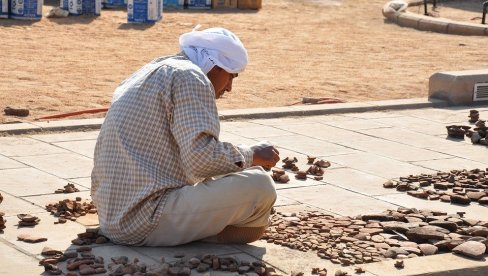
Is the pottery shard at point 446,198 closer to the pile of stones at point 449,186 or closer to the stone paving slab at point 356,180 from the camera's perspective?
the pile of stones at point 449,186

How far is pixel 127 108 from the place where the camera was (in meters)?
5.68

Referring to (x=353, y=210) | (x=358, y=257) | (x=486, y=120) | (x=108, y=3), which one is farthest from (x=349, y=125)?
(x=108, y=3)

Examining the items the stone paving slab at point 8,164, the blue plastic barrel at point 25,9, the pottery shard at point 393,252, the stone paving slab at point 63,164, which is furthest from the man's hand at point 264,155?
the blue plastic barrel at point 25,9

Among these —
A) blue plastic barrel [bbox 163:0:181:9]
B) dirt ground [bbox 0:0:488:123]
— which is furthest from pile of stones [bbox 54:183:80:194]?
blue plastic barrel [bbox 163:0:181:9]

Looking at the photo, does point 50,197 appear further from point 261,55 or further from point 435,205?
point 261,55

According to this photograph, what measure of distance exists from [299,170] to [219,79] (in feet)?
7.42

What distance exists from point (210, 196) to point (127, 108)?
593mm

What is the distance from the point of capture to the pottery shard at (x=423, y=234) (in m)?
6.24

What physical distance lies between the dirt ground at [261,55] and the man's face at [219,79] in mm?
4075

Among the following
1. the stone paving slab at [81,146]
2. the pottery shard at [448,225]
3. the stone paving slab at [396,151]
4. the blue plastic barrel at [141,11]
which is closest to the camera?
the pottery shard at [448,225]

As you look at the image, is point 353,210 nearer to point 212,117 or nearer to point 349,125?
point 212,117

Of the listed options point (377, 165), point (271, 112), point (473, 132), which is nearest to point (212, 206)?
point (377, 165)

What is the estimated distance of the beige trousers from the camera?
573 cm

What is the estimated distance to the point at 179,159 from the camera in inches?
226
